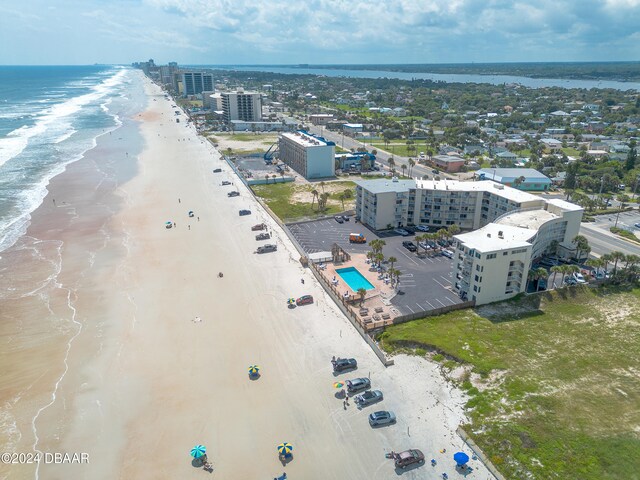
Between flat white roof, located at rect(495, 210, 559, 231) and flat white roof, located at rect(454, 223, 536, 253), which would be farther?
flat white roof, located at rect(495, 210, 559, 231)

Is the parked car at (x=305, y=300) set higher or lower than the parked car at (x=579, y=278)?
lower

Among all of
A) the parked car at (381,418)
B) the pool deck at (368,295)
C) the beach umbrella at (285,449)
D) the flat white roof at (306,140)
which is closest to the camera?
the beach umbrella at (285,449)

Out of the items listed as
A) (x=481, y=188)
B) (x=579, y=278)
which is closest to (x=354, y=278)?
(x=579, y=278)

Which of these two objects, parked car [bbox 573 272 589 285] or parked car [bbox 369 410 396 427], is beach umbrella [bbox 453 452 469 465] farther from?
parked car [bbox 573 272 589 285]

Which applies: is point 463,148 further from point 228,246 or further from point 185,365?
point 185,365

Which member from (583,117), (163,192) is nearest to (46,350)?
(163,192)

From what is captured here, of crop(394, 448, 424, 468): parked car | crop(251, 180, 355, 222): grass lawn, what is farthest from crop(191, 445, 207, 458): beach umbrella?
crop(251, 180, 355, 222): grass lawn

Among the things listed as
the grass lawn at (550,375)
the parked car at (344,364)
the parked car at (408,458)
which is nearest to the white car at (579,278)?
the grass lawn at (550,375)

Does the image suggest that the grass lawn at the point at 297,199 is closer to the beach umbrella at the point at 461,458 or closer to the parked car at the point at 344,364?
the parked car at the point at 344,364
